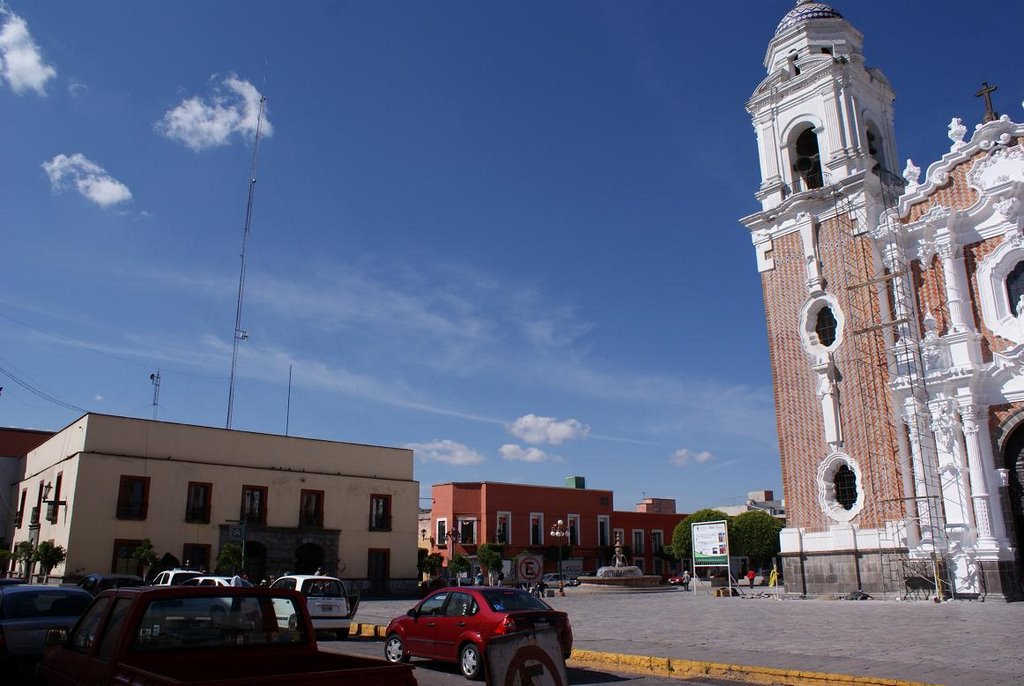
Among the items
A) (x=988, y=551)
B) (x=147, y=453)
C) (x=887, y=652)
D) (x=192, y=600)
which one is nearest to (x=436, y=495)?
(x=147, y=453)

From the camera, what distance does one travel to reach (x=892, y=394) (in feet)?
81.9

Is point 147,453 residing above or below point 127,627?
above

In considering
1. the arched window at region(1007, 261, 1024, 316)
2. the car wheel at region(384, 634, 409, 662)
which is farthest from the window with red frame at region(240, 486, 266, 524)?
the arched window at region(1007, 261, 1024, 316)

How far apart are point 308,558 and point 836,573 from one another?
906 inches

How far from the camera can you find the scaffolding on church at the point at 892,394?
23266 millimetres

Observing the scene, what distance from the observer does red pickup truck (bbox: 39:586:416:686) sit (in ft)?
17.5

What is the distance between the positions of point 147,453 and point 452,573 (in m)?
21.4

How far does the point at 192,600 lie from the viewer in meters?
5.74

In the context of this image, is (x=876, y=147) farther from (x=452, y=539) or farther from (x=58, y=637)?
(x=452, y=539)

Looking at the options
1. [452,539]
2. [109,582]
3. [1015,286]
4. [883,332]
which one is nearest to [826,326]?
[883,332]

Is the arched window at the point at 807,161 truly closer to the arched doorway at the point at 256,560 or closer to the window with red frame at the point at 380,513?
the window with red frame at the point at 380,513

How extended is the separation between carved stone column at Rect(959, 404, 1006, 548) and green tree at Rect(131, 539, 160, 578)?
2796 centimetres

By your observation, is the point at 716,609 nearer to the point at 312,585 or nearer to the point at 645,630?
the point at 645,630

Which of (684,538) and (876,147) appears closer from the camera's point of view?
(876,147)
